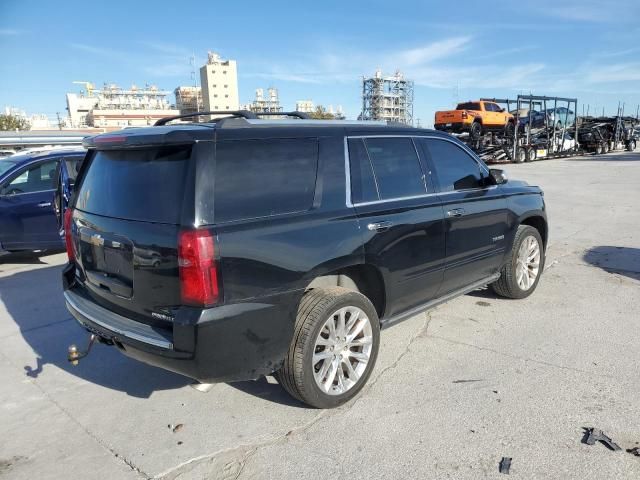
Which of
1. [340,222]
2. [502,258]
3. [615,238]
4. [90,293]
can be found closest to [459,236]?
[502,258]

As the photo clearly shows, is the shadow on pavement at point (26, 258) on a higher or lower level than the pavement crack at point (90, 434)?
higher

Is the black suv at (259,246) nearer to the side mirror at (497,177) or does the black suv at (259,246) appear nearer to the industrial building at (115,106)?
the side mirror at (497,177)

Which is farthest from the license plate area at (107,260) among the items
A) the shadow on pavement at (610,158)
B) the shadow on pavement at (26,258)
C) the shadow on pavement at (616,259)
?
the shadow on pavement at (610,158)

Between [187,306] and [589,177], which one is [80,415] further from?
[589,177]

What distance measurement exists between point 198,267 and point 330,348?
1.10m

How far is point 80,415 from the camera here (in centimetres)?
322

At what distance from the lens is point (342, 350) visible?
323cm

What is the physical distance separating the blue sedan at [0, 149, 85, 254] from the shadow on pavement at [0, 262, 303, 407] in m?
1.04

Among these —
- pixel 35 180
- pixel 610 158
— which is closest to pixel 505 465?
pixel 35 180

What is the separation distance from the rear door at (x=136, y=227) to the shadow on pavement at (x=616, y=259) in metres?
5.64

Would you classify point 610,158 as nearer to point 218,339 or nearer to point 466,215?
point 466,215

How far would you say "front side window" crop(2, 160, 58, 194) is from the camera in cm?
703

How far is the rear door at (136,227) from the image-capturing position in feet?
8.64

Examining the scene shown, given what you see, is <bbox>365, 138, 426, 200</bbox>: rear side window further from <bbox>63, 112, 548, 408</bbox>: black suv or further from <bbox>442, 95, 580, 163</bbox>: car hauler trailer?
<bbox>442, 95, 580, 163</bbox>: car hauler trailer
